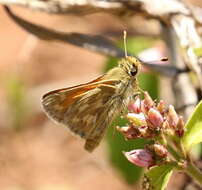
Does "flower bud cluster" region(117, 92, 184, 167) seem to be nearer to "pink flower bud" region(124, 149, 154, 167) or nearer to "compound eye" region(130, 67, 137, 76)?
"pink flower bud" region(124, 149, 154, 167)

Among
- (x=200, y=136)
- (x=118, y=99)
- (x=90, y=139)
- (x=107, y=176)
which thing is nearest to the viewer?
(x=200, y=136)

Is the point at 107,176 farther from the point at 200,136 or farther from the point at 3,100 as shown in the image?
the point at 200,136

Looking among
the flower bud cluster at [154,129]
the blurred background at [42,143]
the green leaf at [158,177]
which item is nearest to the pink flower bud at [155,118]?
the flower bud cluster at [154,129]

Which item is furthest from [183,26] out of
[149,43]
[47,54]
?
[47,54]

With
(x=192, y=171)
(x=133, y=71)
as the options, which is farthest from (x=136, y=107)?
(x=133, y=71)

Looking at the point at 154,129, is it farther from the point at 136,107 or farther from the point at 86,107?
the point at 86,107

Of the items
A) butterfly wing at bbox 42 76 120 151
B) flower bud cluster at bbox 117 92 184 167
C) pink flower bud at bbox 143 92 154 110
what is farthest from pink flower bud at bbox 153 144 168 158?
butterfly wing at bbox 42 76 120 151
